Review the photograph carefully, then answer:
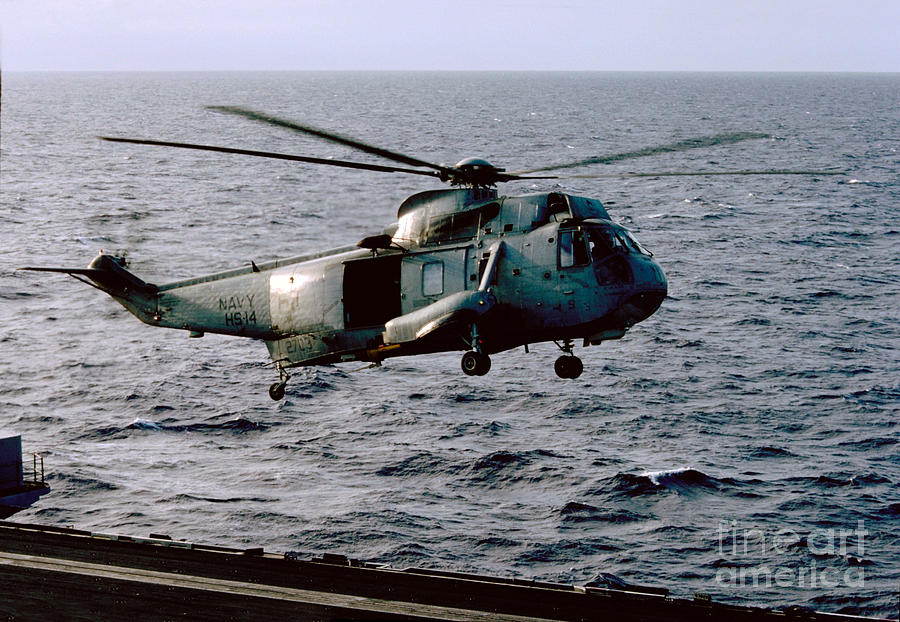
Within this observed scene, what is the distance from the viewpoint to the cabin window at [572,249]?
25.7m

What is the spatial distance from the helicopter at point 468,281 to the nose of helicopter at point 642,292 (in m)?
0.03

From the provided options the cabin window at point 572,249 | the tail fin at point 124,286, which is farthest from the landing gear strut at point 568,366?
the tail fin at point 124,286

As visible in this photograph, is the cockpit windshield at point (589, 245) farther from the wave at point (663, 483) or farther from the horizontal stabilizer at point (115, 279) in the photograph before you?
the wave at point (663, 483)

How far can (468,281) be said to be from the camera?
86.7ft

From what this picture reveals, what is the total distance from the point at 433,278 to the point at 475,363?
3167mm

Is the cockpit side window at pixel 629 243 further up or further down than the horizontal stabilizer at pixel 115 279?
further up

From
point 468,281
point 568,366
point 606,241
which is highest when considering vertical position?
point 606,241

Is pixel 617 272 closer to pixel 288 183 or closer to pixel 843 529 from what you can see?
pixel 843 529

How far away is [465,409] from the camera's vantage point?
6272 cm

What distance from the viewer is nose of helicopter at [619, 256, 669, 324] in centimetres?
2539

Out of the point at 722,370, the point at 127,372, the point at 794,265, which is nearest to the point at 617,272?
the point at 722,370

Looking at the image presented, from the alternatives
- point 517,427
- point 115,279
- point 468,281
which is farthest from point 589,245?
point 517,427

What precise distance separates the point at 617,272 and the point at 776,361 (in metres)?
44.8

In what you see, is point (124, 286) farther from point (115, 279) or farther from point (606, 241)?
point (606, 241)
